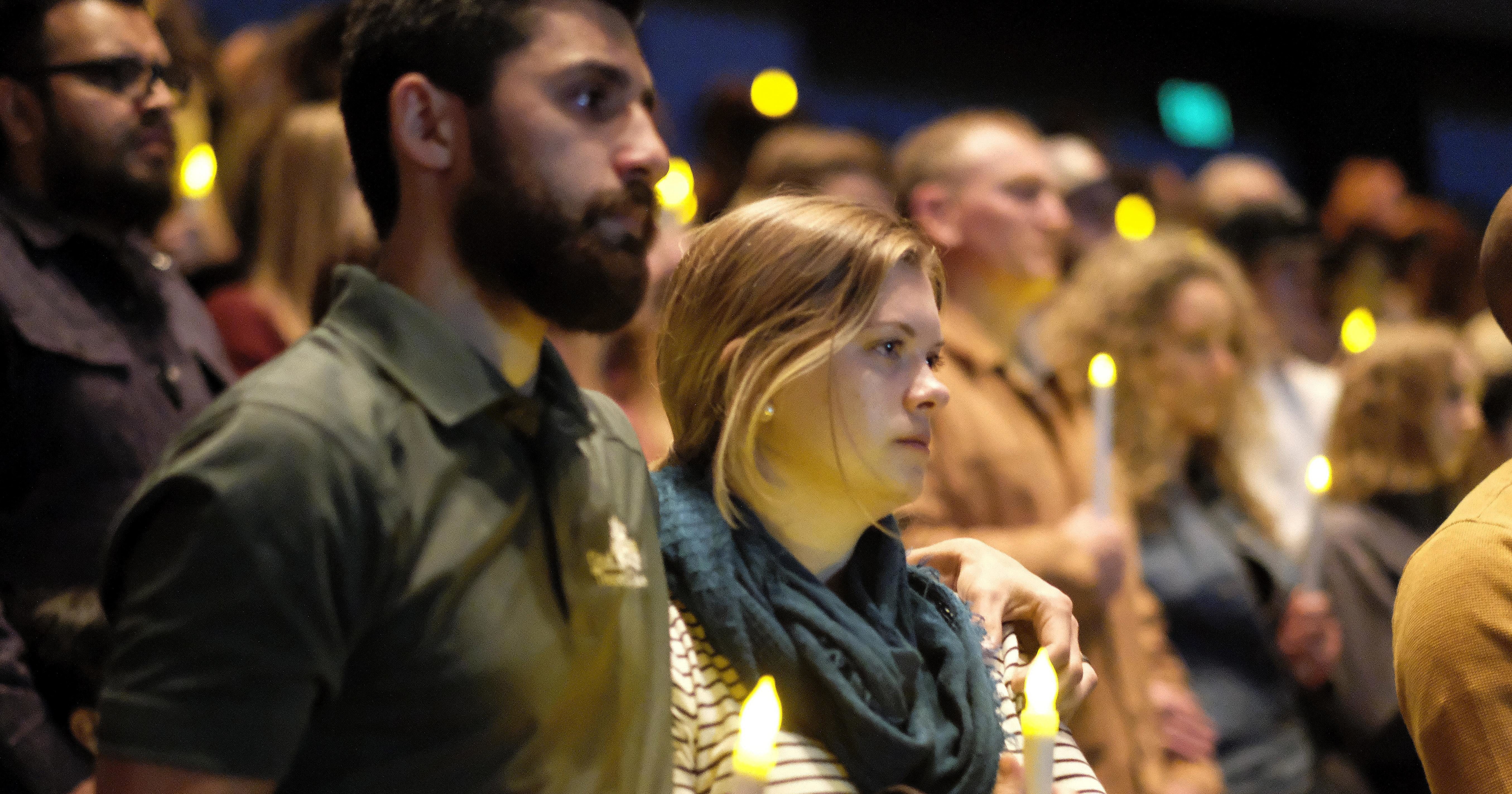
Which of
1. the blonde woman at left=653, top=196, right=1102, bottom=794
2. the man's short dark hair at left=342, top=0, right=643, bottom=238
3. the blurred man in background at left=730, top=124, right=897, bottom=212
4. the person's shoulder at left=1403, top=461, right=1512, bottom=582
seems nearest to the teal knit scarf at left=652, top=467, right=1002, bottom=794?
the blonde woman at left=653, top=196, right=1102, bottom=794

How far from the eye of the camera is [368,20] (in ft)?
4.09

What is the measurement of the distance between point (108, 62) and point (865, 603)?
4.15ft

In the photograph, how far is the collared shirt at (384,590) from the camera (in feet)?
3.24

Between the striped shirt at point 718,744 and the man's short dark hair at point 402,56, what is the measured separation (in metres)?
0.48

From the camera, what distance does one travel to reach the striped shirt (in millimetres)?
1357

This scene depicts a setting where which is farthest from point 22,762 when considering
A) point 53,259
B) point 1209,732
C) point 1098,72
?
point 1098,72

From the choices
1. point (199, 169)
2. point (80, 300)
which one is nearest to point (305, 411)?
point (80, 300)

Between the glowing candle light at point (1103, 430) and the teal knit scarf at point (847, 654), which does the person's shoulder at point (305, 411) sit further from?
the glowing candle light at point (1103, 430)

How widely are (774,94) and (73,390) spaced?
304 centimetres

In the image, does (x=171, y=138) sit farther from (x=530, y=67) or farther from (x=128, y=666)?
(x=128, y=666)

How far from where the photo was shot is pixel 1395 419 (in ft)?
10.8

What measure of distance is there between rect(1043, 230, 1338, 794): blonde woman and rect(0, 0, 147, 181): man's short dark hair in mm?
1895

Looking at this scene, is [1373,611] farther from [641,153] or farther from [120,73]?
[120,73]

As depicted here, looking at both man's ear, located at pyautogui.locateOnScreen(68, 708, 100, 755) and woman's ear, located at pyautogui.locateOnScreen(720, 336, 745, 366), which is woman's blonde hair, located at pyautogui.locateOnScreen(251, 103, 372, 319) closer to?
man's ear, located at pyautogui.locateOnScreen(68, 708, 100, 755)
